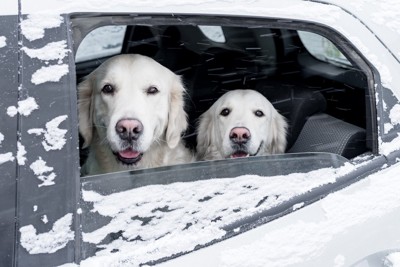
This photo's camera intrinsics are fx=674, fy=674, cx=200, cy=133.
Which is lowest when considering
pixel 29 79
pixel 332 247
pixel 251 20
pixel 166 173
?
pixel 332 247

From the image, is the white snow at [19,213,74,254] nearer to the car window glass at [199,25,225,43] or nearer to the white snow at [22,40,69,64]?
the white snow at [22,40,69,64]

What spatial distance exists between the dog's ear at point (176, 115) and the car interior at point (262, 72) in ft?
0.80

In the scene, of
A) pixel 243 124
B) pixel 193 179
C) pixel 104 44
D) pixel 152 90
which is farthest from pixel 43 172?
pixel 104 44

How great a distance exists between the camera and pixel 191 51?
14.3 feet

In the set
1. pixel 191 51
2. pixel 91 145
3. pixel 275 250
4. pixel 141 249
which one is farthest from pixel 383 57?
pixel 191 51

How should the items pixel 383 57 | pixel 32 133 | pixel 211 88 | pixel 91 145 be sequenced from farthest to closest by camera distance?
pixel 211 88
pixel 91 145
pixel 383 57
pixel 32 133

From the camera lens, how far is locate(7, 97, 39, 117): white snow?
5.47 ft

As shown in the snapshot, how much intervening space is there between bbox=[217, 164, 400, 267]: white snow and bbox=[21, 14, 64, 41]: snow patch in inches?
29.9

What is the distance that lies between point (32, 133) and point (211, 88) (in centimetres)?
248

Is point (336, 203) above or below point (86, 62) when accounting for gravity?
below

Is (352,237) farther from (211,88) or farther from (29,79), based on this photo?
(211,88)

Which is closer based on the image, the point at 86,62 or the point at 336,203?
the point at 336,203

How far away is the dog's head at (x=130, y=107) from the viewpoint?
2850 millimetres

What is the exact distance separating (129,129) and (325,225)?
106cm
